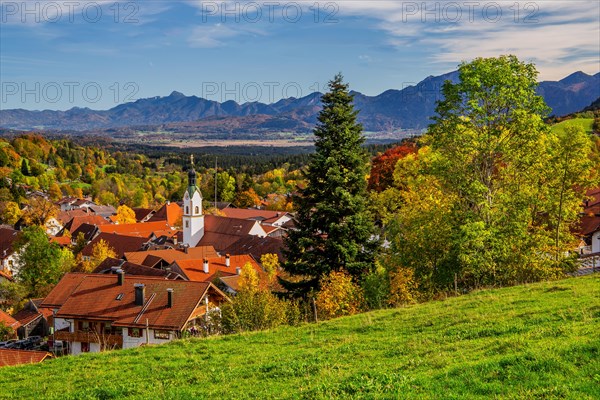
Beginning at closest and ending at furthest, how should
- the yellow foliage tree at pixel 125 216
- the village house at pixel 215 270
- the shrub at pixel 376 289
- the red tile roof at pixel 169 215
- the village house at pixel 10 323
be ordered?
1. the shrub at pixel 376 289
2. the village house at pixel 10 323
3. the village house at pixel 215 270
4. the red tile roof at pixel 169 215
5. the yellow foliage tree at pixel 125 216

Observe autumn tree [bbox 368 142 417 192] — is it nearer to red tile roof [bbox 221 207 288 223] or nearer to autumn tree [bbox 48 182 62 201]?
red tile roof [bbox 221 207 288 223]

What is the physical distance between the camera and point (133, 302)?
32.3 m

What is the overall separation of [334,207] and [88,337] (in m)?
17.0

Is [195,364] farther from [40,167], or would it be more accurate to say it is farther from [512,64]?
[40,167]

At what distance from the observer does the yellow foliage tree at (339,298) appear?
2255 centimetres

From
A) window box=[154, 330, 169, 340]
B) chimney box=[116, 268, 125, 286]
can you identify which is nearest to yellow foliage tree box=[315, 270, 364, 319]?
window box=[154, 330, 169, 340]

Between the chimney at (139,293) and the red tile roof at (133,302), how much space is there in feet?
0.69

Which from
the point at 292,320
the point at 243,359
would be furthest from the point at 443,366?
the point at 292,320

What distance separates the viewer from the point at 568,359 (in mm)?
9430

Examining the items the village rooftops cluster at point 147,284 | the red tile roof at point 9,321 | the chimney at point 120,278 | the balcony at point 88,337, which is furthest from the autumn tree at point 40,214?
the chimney at point 120,278

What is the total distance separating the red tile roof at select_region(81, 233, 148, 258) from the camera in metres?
67.8

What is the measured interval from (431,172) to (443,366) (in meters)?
14.5

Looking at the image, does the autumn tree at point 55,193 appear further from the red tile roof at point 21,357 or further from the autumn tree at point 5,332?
the red tile roof at point 21,357

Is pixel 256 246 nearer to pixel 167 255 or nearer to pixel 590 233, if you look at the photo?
pixel 167 255
